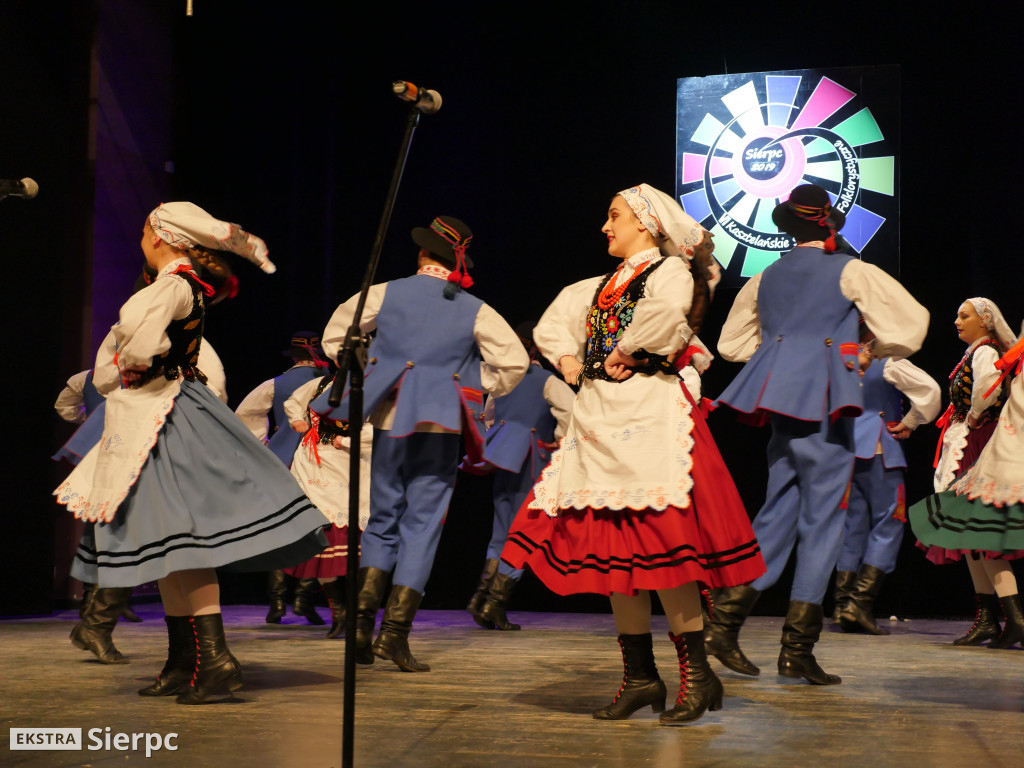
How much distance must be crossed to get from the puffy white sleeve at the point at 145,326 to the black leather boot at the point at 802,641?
6.71 ft

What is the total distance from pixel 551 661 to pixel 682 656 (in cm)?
127

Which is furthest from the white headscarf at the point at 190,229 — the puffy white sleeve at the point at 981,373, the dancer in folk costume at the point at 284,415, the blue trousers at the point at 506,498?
the puffy white sleeve at the point at 981,373

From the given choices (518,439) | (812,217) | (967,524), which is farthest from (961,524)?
(518,439)

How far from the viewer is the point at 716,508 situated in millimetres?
2676

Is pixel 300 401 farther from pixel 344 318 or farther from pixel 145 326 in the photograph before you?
pixel 145 326

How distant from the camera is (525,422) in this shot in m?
5.60

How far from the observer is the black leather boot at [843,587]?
17.1 ft

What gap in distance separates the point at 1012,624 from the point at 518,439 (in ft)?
7.91

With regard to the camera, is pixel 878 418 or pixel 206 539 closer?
pixel 206 539

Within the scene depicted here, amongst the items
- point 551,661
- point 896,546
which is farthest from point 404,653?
point 896,546

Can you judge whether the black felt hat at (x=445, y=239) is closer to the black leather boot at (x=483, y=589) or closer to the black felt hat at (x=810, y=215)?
the black felt hat at (x=810, y=215)

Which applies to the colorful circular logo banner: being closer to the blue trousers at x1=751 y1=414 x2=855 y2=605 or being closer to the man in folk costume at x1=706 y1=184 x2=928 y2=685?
the man in folk costume at x1=706 y1=184 x2=928 y2=685

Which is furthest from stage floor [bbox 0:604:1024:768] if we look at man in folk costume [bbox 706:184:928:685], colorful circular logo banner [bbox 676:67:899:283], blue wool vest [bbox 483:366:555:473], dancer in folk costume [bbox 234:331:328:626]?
colorful circular logo banner [bbox 676:67:899:283]

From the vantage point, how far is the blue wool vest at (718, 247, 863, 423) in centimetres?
342
